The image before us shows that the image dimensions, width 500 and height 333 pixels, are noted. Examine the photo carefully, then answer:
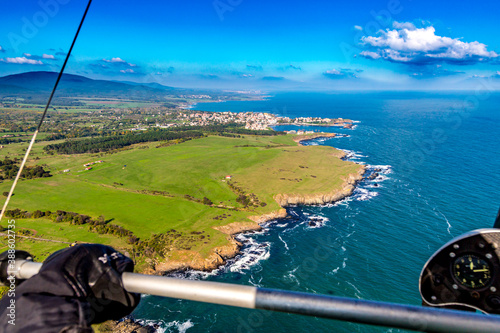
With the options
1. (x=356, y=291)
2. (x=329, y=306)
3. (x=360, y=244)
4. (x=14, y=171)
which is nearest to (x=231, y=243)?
(x=356, y=291)

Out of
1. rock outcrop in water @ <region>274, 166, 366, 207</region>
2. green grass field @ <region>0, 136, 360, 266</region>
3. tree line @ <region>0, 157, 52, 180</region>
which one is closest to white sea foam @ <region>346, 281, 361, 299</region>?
green grass field @ <region>0, 136, 360, 266</region>

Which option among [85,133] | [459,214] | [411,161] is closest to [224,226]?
[459,214]

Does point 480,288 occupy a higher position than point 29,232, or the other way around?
point 480,288

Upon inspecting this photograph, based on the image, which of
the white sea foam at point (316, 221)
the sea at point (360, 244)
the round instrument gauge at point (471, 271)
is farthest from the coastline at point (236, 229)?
the round instrument gauge at point (471, 271)

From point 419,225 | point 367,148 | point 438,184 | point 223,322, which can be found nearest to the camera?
point 223,322

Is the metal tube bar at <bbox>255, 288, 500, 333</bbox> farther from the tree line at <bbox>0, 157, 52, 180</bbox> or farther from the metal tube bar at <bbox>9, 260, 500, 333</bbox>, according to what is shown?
the tree line at <bbox>0, 157, 52, 180</bbox>

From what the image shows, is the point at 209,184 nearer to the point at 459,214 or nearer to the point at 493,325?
the point at 459,214

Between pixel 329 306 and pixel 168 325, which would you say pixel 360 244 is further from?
pixel 329 306
